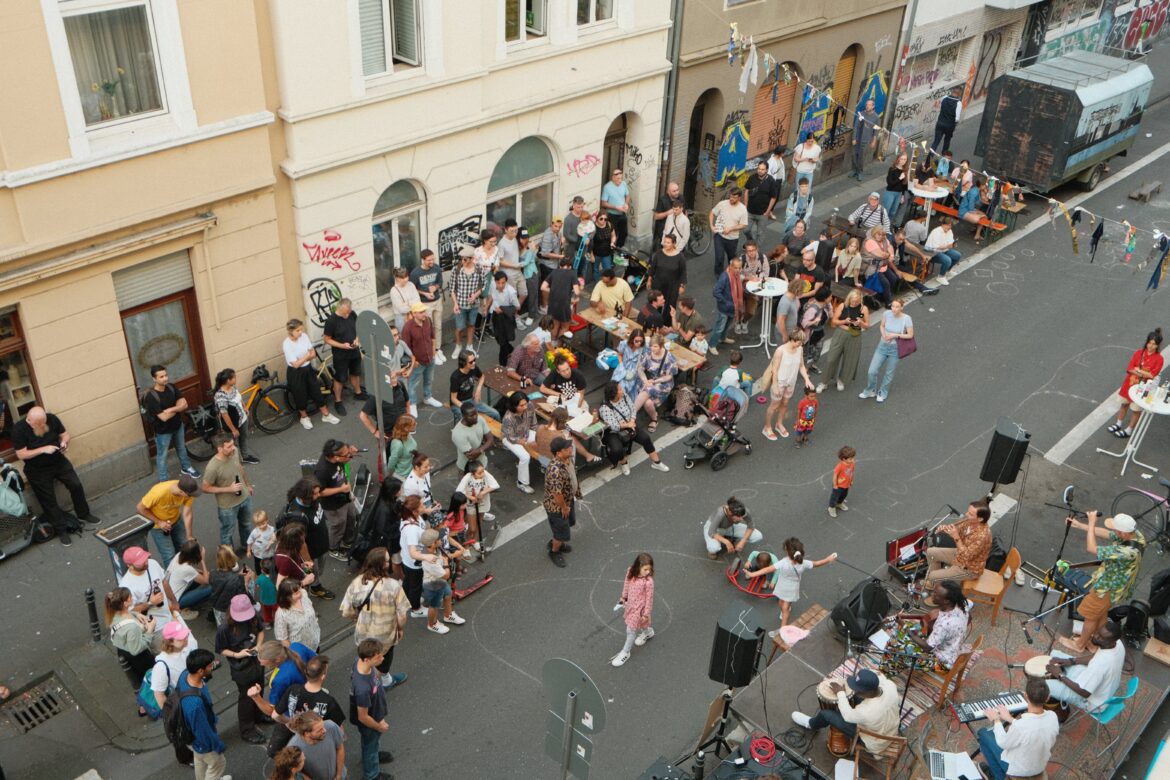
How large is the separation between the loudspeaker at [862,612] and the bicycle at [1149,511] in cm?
450

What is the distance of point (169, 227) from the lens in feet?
43.4

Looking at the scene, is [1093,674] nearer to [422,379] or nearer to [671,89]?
[422,379]

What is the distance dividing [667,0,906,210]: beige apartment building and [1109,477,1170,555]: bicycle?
1040 cm

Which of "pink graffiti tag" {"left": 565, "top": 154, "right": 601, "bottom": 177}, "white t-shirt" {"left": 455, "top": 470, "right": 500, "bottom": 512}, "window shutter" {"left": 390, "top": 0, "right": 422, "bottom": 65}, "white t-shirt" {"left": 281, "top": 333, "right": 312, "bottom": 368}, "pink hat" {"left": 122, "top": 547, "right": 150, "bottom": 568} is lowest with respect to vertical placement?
"white t-shirt" {"left": 455, "top": 470, "right": 500, "bottom": 512}

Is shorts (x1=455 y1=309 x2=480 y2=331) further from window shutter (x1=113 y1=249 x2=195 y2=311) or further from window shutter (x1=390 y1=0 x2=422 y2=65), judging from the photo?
Answer: window shutter (x1=113 y1=249 x2=195 y2=311)

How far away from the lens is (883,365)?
17.0 meters

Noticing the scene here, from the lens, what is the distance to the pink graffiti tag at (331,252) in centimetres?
1512

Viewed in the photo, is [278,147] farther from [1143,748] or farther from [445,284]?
[1143,748]

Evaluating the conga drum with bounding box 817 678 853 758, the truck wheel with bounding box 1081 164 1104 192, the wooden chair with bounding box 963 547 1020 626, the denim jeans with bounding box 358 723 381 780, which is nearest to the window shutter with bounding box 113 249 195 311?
the denim jeans with bounding box 358 723 381 780

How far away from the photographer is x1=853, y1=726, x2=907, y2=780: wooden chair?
10023 millimetres

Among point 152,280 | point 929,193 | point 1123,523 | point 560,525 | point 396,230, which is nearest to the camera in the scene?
point 1123,523

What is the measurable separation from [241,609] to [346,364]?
5895 mm

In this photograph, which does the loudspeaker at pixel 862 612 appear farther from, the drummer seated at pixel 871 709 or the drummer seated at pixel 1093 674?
the drummer seated at pixel 1093 674

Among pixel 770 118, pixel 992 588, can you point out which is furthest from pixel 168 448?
pixel 770 118
